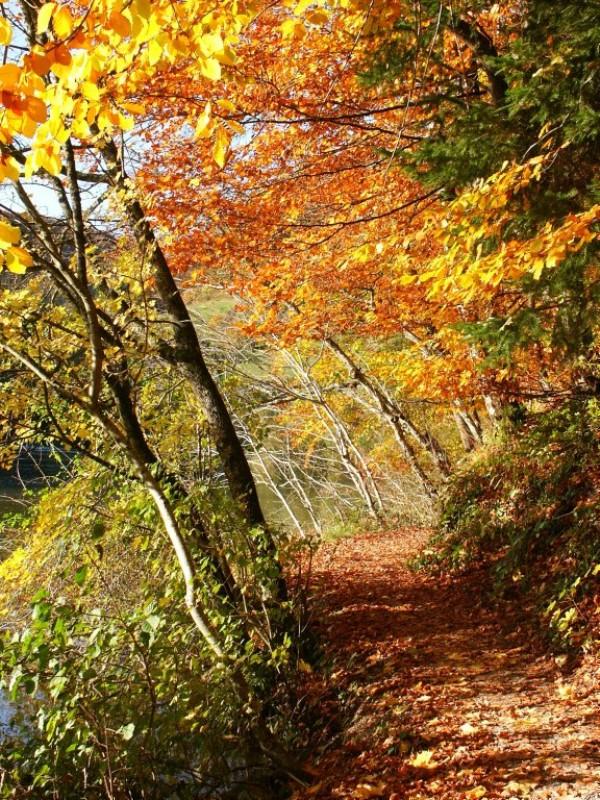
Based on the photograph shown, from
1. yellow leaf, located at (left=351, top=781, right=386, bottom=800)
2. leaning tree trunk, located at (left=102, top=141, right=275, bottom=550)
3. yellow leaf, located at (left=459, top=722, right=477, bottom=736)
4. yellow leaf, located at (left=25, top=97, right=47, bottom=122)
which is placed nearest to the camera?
yellow leaf, located at (left=25, top=97, right=47, bottom=122)

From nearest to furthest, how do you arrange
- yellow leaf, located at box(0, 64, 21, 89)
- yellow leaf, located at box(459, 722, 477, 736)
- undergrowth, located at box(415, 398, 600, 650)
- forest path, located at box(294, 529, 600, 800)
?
1. yellow leaf, located at box(0, 64, 21, 89)
2. forest path, located at box(294, 529, 600, 800)
3. yellow leaf, located at box(459, 722, 477, 736)
4. undergrowth, located at box(415, 398, 600, 650)

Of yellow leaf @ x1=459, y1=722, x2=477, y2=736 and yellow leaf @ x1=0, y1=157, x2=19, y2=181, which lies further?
yellow leaf @ x1=459, y1=722, x2=477, y2=736

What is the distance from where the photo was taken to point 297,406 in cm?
1789

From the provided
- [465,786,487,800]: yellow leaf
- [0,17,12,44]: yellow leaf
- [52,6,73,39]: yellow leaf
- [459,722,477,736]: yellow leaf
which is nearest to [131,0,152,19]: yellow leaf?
→ [52,6,73,39]: yellow leaf

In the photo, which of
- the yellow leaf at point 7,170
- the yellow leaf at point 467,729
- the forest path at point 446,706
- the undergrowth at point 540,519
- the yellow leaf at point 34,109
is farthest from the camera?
the undergrowth at point 540,519

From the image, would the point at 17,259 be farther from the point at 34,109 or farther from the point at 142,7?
the point at 142,7

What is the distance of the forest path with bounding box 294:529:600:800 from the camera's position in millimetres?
3293

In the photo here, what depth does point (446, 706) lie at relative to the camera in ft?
14.0

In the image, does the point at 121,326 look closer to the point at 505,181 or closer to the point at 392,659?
the point at 505,181

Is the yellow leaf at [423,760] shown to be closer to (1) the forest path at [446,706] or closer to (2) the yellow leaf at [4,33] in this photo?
(1) the forest path at [446,706]

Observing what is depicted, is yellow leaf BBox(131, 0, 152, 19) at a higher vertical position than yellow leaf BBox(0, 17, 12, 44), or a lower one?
lower

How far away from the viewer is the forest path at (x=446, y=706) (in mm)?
3293

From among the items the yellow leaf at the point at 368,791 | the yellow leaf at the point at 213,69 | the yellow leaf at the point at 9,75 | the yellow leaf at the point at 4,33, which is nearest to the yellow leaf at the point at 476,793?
the yellow leaf at the point at 368,791

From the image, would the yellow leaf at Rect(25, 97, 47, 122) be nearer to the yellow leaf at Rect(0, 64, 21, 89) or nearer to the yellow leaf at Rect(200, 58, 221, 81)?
the yellow leaf at Rect(0, 64, 21, 89)
